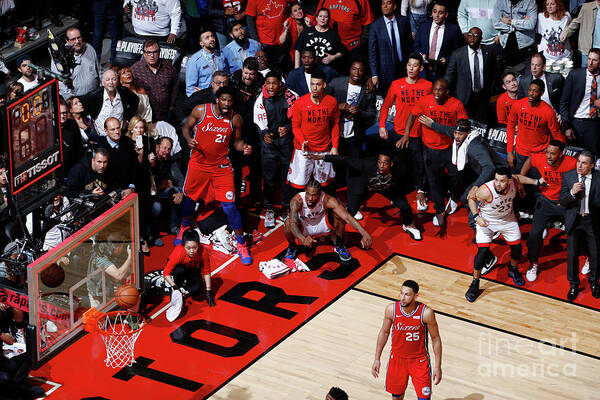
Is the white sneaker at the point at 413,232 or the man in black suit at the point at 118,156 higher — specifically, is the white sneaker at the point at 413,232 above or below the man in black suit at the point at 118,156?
below

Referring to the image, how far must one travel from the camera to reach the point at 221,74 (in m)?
13.3

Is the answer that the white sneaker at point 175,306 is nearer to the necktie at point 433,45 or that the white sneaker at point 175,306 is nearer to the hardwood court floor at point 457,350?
the hardwood court floor at point 457,350

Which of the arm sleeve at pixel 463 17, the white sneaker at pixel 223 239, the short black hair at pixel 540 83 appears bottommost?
the white sneaker at pixel 223 239

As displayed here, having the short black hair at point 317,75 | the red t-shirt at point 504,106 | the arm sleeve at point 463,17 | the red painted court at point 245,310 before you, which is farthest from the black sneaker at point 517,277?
the arm sleeve at point 463,17

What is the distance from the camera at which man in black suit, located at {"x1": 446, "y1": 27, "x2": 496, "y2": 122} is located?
1390 cm

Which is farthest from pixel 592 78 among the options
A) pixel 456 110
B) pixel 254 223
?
pixel 254 223

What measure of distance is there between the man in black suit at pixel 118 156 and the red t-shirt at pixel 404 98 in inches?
127

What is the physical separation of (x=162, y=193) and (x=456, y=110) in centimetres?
380

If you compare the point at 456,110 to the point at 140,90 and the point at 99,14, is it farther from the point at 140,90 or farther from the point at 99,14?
the point at 99,14

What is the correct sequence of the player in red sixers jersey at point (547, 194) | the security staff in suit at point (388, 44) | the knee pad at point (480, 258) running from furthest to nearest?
the security staff in suit at point (388, 44) < the player in red sixers jersey at point (547, 194) < the knee pad at point (480, 258)

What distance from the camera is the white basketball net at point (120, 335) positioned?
11023 mm

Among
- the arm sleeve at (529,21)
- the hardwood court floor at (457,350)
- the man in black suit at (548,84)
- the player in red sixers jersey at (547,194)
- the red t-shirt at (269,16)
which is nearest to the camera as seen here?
the hardwood court floor at (457,350)

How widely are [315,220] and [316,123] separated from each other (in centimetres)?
120

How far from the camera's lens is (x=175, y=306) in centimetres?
1175
